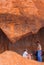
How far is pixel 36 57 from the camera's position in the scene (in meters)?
2.73

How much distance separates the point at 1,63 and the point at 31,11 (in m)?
0.65

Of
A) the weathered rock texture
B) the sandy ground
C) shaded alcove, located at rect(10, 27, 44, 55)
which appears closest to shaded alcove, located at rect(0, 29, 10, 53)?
shaded alcove, located at rect(10, 27, 44, 55)

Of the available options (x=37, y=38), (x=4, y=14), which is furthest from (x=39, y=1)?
(x=37, y=38)

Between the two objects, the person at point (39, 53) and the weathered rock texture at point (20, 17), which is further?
the person at point (39, 53)

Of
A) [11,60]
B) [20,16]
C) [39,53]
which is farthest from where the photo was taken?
[39,53]

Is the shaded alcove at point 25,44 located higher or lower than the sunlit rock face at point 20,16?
lower

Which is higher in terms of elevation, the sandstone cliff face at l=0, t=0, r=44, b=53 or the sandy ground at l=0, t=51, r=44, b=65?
the sandstone cliff face at l=0, t=0, r=44, b=53

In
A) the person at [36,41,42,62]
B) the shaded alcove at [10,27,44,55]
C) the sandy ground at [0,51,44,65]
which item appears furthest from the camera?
the shaded alcove at [10,27,44,55]

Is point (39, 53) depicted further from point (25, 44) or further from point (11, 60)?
point (11, 60)

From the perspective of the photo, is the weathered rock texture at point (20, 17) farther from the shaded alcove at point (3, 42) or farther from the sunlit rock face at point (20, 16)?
the shaded alcove at point (3, 42)

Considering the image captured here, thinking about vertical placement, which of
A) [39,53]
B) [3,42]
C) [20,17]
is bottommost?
[39,53]

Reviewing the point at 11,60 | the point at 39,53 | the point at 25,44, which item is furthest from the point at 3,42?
the point at 11,60

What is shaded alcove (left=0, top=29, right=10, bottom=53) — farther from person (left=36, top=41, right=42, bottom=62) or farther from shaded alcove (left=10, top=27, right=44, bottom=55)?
person (left=36, top=41, right=42, bottom=62)

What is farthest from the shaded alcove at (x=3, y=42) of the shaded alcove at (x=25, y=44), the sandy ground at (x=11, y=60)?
the sandy ground at (x=11, y=60)
